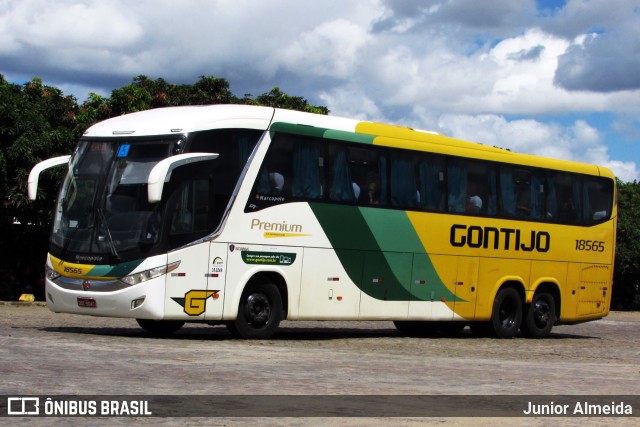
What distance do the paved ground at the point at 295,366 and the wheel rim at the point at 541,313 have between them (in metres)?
2.01

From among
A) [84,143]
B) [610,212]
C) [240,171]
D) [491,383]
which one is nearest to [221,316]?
[240,171]

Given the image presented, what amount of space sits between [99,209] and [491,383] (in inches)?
283

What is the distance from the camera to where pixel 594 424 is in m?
9.72

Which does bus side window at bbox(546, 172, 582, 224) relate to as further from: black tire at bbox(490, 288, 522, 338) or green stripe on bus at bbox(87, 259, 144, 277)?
green stripe on bus at bbox(87, 259, 144, 277)

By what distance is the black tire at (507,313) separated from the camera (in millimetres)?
23703

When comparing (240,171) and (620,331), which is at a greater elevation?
(240,171)

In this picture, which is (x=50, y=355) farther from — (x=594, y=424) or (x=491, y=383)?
(x=594, y=424)

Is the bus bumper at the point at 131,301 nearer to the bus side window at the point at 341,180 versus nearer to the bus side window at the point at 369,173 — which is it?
the bus side window at the point at 341,180

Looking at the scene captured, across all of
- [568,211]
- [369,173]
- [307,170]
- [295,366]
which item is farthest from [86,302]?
[568,211]

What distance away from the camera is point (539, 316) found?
24.7 metres

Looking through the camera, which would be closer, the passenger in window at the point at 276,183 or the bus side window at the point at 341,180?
the passenger in window at the point at 276,183

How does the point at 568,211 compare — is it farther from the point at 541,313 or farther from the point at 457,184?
the point at 457,184

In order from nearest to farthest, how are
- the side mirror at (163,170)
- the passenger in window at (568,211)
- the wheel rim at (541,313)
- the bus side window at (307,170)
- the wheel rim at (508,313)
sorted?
1. the side mirror at (163,170)
2. the bus side window at (307,170)
3. the wheel rim at (508,313)
4. the wheel rim at (541,313)
5. the passenger in window at (568,211)

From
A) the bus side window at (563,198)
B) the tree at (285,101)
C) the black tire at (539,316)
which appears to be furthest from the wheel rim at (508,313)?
the tree at (285,101)
